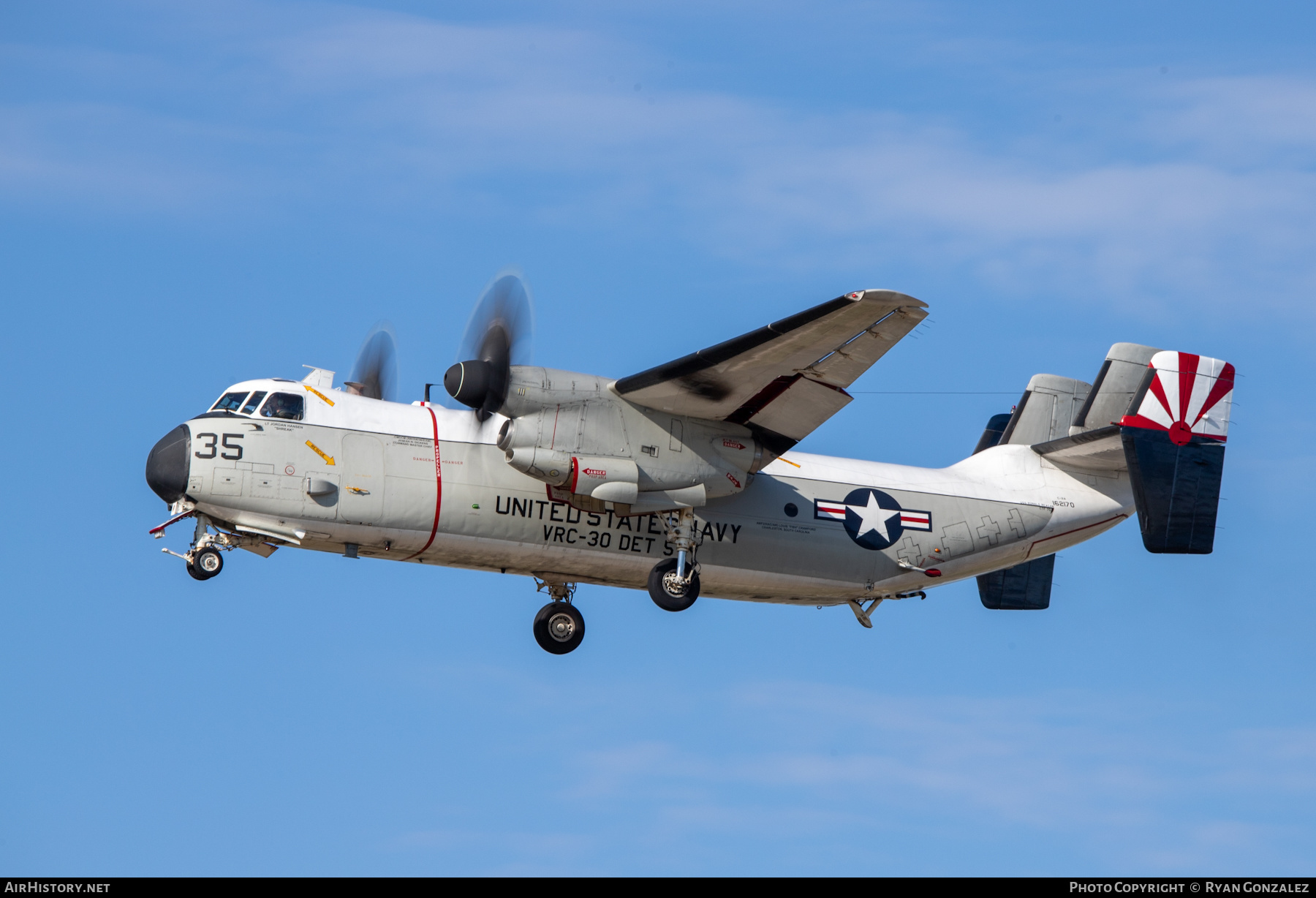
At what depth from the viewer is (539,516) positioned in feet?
77.5

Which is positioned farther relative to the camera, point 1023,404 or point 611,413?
point 1023,404

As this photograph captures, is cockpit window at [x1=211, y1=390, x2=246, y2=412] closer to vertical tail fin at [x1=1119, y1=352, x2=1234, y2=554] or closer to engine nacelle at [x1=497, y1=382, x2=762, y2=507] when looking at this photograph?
engine nacelle at [x1=497, y1=382, x2=762, y2=507]

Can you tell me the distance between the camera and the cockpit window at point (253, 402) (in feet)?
75.1

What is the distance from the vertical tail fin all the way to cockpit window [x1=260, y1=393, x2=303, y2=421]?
12308 millimetres

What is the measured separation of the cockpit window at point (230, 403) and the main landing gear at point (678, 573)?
6243 mm

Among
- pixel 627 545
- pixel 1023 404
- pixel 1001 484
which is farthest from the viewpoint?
pixel 1023 404

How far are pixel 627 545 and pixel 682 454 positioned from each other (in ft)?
5.46

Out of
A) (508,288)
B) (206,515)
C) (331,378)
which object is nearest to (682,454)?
(508,288)

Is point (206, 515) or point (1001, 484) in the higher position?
point (1001, 484)

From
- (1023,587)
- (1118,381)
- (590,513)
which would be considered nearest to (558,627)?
(590,513)

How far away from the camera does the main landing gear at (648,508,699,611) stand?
78.1 ft
